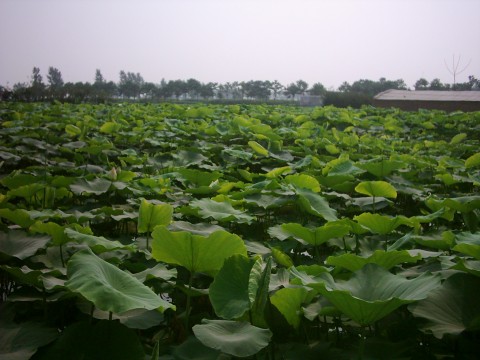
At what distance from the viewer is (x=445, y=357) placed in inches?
35.2

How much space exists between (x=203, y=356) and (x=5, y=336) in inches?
15.7

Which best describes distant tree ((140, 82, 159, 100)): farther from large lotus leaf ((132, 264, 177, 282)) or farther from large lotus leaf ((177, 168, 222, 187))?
large lotus leaf ((132, 264, 177, 282))

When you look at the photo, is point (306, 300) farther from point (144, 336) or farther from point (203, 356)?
point (144, 336)

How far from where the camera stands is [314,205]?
1.60 metres

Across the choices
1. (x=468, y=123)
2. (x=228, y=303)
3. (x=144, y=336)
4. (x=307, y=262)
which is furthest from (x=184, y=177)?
(x=468, y=123)

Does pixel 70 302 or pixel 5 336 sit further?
pixel 70 302

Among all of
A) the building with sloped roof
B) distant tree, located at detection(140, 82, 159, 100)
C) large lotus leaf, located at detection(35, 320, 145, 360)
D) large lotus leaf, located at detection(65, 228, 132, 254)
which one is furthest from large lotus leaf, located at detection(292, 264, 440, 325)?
distant tree, located at detection(140, 82, 159, 100)

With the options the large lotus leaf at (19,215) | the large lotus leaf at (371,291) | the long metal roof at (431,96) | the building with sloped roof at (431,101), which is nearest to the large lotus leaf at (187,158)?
the large lotus leaf at (19,215)

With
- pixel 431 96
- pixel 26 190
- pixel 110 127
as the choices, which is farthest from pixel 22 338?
pixel 431 96

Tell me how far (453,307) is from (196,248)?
0.55 meters

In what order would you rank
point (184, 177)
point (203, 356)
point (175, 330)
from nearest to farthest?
point (203, 356) < point (175, 330) < point (184, 177)

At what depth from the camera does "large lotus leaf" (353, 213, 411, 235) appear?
130 cm

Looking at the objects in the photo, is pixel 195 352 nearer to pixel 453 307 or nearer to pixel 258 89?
pixel 453 307

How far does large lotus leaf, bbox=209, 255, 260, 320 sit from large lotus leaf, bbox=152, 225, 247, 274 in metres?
0.06
